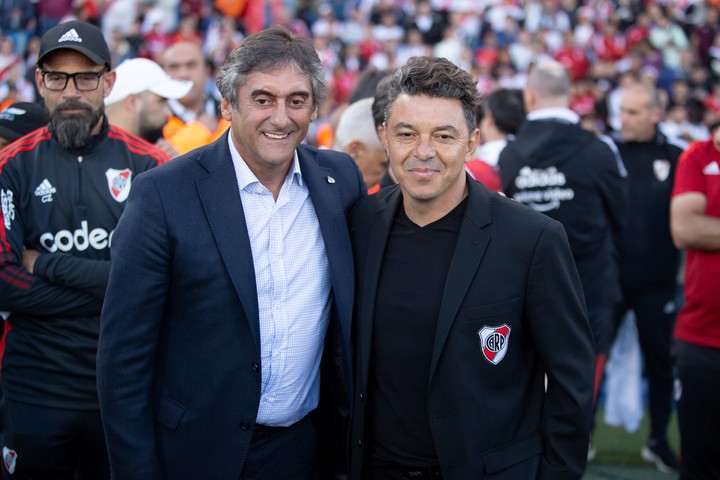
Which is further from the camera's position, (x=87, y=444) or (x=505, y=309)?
(x=87, y=444)

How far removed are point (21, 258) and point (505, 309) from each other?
5.98ft

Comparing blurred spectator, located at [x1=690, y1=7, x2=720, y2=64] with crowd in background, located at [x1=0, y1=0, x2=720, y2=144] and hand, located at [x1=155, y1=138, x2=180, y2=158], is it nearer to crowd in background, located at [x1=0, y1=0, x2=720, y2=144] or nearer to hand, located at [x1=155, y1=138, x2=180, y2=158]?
crowd in background, located at [x1=0, y1=0, x2=720, y2=144]

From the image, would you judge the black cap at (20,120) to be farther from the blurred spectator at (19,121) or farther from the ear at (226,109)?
the ear at (226,109)

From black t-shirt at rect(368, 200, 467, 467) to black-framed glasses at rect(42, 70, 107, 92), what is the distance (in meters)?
1.53

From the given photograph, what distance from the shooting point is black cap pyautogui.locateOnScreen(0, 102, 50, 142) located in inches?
154

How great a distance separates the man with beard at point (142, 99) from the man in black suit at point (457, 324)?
6.49 feet

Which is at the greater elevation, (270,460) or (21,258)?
(21,258)

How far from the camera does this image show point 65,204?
3.24 m

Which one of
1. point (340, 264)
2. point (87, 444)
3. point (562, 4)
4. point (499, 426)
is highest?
point (562, 4)

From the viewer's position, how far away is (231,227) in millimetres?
2576

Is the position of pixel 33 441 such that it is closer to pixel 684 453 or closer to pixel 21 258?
pixel 21 258

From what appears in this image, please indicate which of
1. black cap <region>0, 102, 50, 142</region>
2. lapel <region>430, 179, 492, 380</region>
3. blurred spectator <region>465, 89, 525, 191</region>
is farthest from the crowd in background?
lapel <region>430, 179, 492, 380</region>

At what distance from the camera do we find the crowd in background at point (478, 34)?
48.8 feet

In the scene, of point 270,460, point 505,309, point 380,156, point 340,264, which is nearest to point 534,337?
point 505,309
